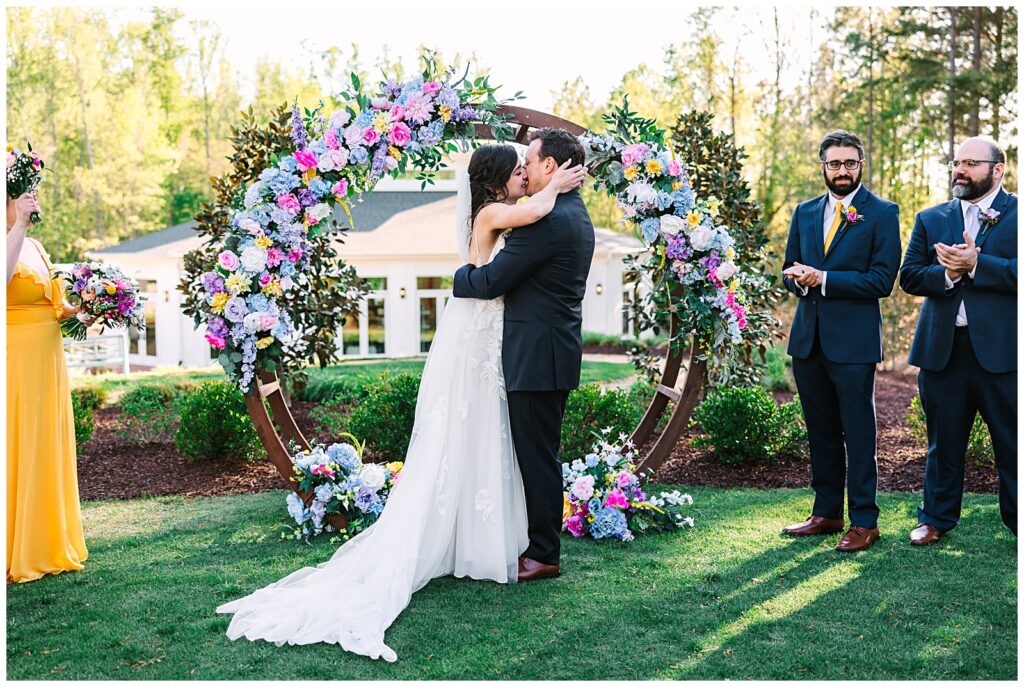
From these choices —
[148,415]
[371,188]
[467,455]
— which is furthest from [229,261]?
[148,415]

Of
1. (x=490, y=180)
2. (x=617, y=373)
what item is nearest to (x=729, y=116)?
(x=617, y=373)

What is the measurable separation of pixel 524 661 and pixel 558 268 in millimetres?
1874

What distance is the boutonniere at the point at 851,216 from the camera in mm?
5027

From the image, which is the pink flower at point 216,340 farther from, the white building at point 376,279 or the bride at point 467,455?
the white building at point 376,279

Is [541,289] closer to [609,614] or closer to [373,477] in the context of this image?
[609,614]

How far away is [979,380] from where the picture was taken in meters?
4.97

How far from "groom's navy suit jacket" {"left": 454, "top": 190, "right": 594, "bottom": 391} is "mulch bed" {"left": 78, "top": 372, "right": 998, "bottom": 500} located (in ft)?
9.77

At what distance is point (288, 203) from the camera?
5.39 metres

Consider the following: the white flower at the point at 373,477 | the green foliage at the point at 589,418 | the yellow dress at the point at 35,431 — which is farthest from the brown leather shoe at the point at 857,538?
the yellow dress at the point at 35,431

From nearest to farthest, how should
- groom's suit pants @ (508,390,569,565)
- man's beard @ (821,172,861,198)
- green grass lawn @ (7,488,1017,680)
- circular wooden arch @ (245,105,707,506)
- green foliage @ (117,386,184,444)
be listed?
green grass lawn @ (7,488,1017,680), groom's suit pants @ (508,390,569,565), man's beard @ (821,172,861,198), circular wooden arch @ (245,105,707,506), green foliage @ (117,386,184,444)

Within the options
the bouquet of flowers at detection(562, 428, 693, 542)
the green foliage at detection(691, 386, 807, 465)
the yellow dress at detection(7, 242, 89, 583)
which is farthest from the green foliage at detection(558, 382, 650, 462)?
the yellow dress at detection(7, 242, 89, 583)

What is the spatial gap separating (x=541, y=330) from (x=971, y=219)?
8.34 feet

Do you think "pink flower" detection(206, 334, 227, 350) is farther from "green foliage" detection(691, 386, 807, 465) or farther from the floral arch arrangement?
"green foliage" detection(691, 386, 807, 465)

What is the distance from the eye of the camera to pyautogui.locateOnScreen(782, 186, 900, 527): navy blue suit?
16.5 ft
